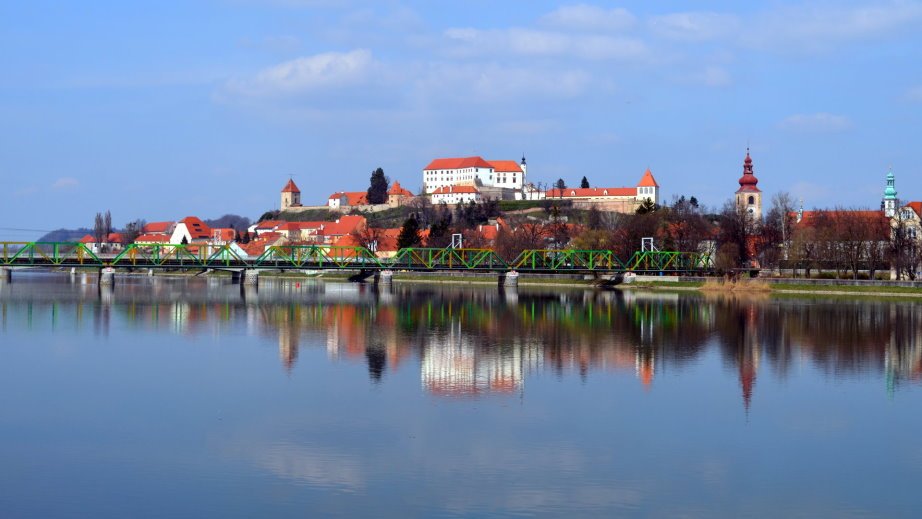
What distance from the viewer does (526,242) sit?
3474 inches

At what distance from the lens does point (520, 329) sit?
123 feet

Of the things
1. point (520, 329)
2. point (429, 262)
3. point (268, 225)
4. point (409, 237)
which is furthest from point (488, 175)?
point (520, 329)

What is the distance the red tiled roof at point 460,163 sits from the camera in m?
148

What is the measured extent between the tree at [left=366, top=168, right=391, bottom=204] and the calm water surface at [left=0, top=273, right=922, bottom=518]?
106784 mm

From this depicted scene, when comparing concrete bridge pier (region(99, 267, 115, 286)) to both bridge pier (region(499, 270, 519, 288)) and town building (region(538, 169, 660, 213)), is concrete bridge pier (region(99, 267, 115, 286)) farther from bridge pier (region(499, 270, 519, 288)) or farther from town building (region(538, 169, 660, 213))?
town building (region(538, 169, 660, 213))

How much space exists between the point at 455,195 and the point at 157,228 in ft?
151

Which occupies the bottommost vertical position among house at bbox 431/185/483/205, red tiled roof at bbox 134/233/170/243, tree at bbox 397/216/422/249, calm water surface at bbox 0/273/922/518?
calm water surface at bbox 0/273/922/518

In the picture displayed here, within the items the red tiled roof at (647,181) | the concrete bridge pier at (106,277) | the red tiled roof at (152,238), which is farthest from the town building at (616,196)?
the concrete bridge pier at (106,277)

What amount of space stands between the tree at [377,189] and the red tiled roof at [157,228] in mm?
30681

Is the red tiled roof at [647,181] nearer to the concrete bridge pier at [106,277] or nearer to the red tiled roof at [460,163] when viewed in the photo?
the red tiled roof at [460,163]

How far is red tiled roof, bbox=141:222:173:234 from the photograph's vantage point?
157m

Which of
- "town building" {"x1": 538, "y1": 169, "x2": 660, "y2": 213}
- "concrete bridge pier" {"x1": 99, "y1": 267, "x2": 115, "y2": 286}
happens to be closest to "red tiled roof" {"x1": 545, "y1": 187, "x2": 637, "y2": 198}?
"town building" {"x1": 538, "y1": 169, "x2": 660, "y2": 213}

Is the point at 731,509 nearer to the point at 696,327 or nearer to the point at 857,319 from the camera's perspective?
the point at 696,327

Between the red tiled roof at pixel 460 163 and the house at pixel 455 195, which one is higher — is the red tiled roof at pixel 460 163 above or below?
above
